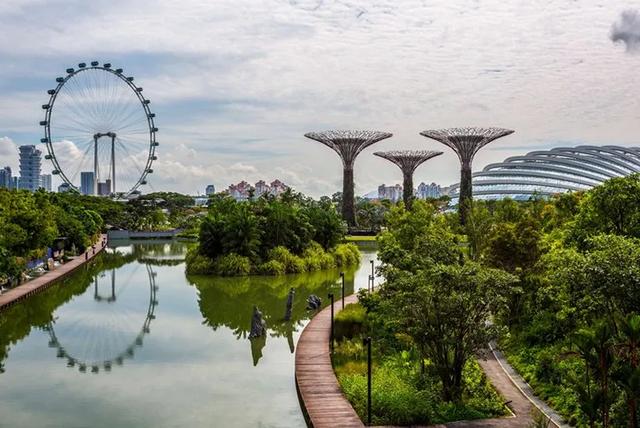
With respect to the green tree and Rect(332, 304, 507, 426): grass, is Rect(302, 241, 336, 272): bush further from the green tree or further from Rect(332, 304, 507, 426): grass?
the green tree

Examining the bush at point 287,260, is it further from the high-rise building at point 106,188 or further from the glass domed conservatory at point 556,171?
the high-rise building at point 106,188

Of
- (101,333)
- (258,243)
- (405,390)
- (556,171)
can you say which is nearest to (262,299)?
(258,243)

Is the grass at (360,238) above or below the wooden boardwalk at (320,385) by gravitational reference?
above

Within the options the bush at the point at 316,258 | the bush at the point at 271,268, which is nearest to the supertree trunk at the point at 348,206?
the bush at the point at 316,258

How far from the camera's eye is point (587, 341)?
11.3m

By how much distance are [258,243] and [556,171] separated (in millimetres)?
74609

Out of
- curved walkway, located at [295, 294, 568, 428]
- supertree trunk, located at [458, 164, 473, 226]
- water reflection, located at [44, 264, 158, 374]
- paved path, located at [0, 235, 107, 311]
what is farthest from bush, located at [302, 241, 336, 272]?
supertree trunk, located at [458, 164, 473, 226]

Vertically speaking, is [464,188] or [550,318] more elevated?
[464,188]

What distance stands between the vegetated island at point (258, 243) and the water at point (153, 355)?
168 cm

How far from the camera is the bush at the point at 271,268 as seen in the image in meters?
38.3

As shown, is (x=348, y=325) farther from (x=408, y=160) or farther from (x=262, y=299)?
(x=408, y=160)

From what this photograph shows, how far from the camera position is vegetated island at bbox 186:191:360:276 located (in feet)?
126

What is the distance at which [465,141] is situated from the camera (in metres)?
64.0

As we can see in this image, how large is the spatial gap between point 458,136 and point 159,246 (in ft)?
97.8
